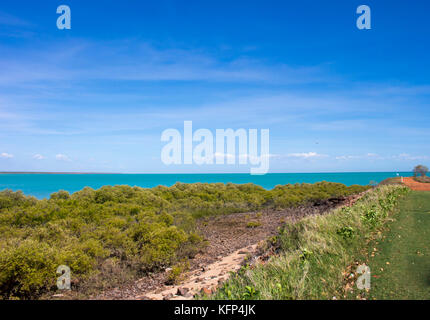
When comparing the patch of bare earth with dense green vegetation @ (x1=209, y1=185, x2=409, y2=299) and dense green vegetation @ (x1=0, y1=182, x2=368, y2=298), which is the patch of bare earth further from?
dense green vegetation @ (x1=209, y1=185, x2=409, y2=299)

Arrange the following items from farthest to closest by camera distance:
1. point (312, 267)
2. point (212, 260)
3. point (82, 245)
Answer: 1. point (212, 260)
2. point (82, 245)
3. point (312, 267)

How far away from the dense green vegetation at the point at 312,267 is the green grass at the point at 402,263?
46 cm

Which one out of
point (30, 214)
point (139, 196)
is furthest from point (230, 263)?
point (139, 196)

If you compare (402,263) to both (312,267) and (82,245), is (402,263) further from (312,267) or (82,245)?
(82,245)

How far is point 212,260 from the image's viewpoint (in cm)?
1045

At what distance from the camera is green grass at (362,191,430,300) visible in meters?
4.32

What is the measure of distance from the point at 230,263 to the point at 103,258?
4.57 metres

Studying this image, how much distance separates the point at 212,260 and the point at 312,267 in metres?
5.79

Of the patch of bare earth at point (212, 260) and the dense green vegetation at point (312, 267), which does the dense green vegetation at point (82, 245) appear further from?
the dense green vegetation at point (312, 267)

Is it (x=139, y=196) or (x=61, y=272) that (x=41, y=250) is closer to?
(x=61, y=272)

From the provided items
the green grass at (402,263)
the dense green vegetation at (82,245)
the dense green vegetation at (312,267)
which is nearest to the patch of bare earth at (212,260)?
the dense green vegetation at (82,245)

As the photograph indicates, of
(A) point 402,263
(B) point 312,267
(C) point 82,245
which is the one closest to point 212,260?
(C) point 82,245

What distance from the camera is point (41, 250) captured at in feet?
25.4

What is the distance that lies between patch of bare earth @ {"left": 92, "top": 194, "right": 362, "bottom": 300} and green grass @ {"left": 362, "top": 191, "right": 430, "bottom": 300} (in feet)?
11.2
